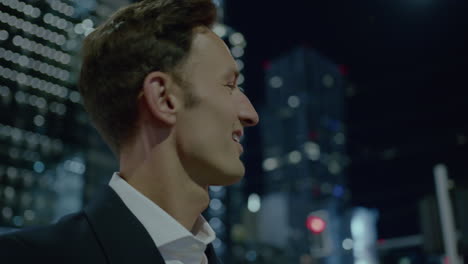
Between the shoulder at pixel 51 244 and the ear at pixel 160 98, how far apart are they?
0.44 m

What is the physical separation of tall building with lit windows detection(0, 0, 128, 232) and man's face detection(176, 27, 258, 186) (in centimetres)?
5789

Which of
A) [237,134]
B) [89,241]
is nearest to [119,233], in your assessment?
[89,241]

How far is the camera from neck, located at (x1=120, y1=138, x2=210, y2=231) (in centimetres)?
168

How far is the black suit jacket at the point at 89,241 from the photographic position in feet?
4.42

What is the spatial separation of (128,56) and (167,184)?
0.45 m

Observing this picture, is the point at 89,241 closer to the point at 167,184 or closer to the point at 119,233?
the point at 119,233

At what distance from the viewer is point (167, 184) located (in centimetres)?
168

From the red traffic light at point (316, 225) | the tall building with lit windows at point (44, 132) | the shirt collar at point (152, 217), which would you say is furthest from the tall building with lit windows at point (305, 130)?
the shirt collar at point (152, 217)

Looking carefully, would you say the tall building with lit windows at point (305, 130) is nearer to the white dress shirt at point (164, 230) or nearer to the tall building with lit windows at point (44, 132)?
the tall building with lit windows at point (44, 132)

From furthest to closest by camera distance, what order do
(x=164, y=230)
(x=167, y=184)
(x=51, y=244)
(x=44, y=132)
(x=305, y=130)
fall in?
(x=305, y=130) → (x=44, y=132) → (x=167, y=184) → (x=164, y=230) → (x=51, y=244)

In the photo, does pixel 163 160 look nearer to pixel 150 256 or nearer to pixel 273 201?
pixel 150 256

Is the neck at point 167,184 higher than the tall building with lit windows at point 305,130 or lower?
lower

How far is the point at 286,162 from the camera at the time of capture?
3467 inches

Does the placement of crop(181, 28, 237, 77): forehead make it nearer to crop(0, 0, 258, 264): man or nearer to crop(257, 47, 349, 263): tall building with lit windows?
crop(0, 0, 258, 264): man
